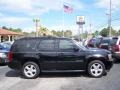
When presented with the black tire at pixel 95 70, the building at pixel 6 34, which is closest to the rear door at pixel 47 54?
the black tire at pixel 95 70

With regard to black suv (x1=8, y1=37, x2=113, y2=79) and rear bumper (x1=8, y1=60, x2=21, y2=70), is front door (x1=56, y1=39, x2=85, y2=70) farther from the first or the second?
rear bumper (x1=8, y1=60, x2=21, y2=70)

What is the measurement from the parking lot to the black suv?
392mm

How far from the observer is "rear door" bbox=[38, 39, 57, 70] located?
1231cm

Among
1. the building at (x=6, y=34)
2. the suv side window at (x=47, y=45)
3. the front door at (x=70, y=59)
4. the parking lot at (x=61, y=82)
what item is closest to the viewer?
the parking lot at (x=61, y=82)

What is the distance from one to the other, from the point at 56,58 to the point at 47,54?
42 cm

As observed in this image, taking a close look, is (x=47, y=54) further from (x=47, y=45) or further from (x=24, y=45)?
(x=24, y=45)

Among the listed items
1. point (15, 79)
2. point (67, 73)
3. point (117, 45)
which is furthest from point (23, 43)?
point (117, 45)

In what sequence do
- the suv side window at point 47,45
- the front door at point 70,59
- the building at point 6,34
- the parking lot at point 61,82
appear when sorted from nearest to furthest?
1. the parking lot at point 61,82
2. the front door at point 70,59
3. the suv side window at point 47,45
4. the building at point 6,34

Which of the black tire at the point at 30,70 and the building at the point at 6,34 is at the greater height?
the building at the point at 6,34

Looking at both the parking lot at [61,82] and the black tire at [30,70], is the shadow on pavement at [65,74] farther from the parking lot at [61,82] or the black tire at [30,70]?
the black tire at [30,70]

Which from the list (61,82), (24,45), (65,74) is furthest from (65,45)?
(61,82)

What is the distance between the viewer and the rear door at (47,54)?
1231 cm

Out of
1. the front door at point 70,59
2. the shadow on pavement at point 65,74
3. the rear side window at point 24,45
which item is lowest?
the shadow on pavement at point 65,74

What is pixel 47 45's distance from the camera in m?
12.5
